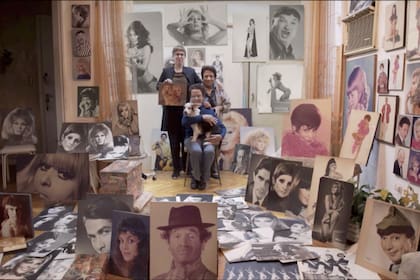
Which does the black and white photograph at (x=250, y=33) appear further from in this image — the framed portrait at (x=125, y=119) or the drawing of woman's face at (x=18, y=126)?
the drawing of woman's face at (x=18, y=126)

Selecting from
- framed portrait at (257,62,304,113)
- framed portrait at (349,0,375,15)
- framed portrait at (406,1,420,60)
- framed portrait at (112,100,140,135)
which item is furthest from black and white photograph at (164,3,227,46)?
framed portrait at (406,1,420,60)

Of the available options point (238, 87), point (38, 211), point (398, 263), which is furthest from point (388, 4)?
point (38, 211)

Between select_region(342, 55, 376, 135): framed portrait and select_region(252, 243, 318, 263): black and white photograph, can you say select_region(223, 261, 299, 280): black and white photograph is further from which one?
select_region(342, 55, 376, 135): framed portrait

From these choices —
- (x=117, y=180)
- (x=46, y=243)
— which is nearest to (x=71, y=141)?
(x=117, y=180)

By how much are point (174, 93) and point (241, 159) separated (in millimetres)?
1041

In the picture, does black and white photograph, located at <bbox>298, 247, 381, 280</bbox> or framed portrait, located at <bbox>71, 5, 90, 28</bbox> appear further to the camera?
framed portrait, located at <bbox>71, 5, 90, 28</bbox>

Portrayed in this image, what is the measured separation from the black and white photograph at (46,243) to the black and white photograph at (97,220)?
0.21m

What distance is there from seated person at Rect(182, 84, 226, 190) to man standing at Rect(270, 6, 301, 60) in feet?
3.39

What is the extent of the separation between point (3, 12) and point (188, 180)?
9.67 feet

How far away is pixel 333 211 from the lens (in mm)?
2117

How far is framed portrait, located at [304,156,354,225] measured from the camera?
2346mm

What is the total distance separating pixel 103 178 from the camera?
7.88 feet

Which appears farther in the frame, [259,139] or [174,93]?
[259,139]

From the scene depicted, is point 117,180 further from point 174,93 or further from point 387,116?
point 387,116
